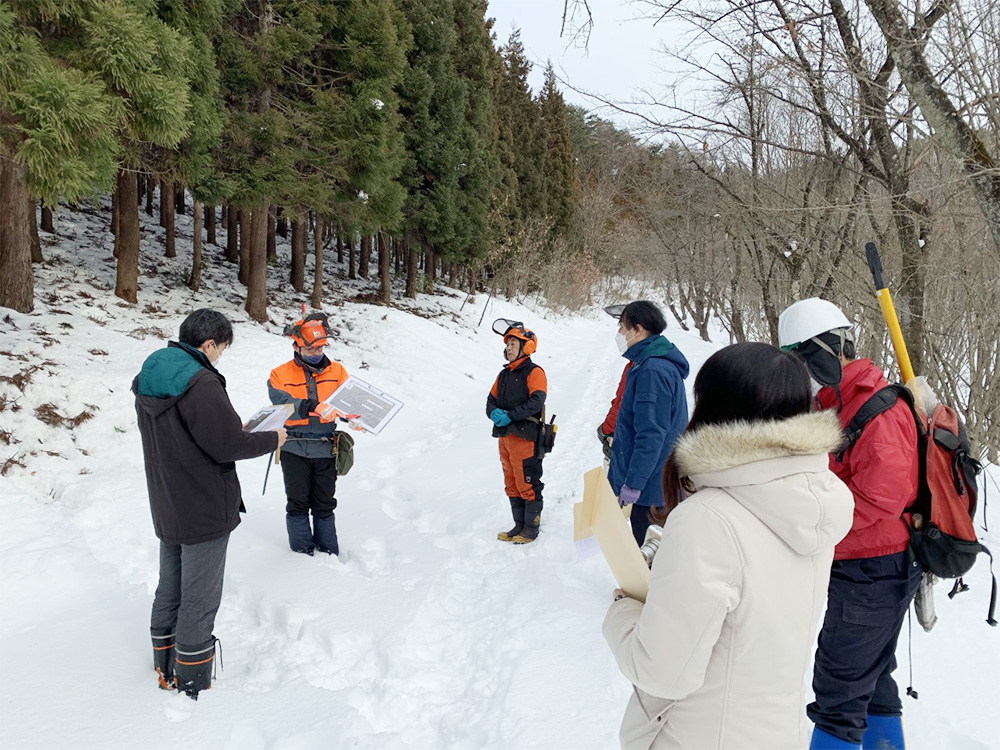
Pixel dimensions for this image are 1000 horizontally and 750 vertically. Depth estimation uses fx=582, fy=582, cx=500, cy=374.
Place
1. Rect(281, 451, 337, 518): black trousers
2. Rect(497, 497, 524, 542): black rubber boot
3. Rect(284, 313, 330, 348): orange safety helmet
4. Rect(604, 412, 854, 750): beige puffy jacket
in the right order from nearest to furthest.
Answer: Rect(604, 412, 854, 750): beige puffy jacket → Rect(284, 313, 330, 348): orange safety helmet → Rect(281, 451, 337, 518): black trousers → Rect(497, 497, 524, 542): black rubber boot

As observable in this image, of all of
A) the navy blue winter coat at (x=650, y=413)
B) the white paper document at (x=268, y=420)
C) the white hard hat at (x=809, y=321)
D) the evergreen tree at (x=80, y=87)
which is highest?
the evergreen tree at (x=80, y=87)

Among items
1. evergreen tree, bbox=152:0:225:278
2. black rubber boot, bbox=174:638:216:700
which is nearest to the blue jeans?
black rubber boot, bbox=174:638:216:700

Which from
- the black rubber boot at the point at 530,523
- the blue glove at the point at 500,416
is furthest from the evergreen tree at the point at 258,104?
the black rubber boot at the point at 530,523

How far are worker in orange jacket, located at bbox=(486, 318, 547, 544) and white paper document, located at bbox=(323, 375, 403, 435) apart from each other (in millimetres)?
944

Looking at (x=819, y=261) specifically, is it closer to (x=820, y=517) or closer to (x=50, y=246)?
(x=820, y=517)

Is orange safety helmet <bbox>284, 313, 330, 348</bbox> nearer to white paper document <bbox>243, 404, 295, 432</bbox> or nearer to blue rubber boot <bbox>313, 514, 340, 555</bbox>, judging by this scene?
white paper document <bbox>243, 404, 295, 432</bbox>

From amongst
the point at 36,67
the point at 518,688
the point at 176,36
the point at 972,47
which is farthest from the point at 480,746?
the point at 176,36

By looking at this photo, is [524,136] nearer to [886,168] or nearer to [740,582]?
[886,168]

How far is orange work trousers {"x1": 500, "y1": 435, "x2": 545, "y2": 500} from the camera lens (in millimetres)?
4957

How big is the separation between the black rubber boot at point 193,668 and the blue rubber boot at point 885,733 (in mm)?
3117

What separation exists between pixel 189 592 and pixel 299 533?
5.35ft

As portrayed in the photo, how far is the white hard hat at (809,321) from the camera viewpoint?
2445mm

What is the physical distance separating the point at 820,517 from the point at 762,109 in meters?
9.57

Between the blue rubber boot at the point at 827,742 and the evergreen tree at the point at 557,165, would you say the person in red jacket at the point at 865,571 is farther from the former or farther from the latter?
the evergreen tree at the point at 557,165
